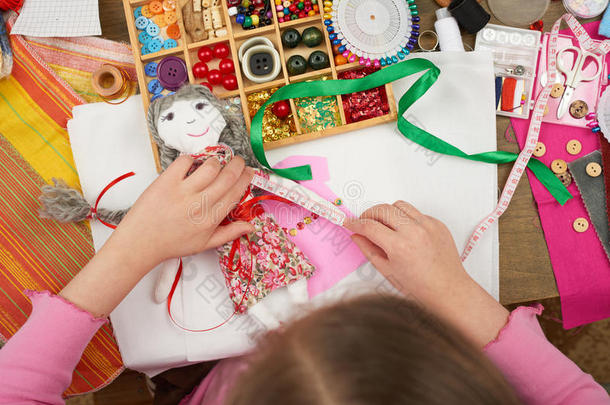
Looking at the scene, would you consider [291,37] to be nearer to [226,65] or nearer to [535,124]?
[226,65]

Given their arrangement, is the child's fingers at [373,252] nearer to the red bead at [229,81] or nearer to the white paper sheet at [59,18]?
the red bead at [229,81]

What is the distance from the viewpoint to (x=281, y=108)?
801mm

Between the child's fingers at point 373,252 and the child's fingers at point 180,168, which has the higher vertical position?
the child's fingers at point 180,168

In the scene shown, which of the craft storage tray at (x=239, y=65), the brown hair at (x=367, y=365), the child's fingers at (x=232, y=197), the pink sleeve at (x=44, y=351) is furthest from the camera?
the craft storage tray at (x=239, y=65)

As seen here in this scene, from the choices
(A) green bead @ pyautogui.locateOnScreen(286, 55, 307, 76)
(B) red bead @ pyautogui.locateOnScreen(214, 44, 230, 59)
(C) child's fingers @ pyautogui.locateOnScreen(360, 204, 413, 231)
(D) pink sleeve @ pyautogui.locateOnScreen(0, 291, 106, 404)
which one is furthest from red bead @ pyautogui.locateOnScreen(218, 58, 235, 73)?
(D) pink sleeve @ pyautogui.locateOnScreen(0, 291, 106, 404)

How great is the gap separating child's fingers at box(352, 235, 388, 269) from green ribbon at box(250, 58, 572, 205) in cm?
17

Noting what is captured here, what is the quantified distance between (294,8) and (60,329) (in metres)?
0.69

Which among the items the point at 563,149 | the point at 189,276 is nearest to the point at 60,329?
the point at 189,276

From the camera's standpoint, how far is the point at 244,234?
72cm

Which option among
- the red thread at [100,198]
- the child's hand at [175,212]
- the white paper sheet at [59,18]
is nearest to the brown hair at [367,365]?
the child's hand at [175,212]

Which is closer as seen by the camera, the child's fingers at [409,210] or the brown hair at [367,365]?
the brown hair at [367,365]

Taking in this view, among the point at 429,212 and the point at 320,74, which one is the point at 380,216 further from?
the point at 320,74

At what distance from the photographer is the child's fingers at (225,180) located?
0.65 meters

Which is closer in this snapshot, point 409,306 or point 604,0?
point 409,306
